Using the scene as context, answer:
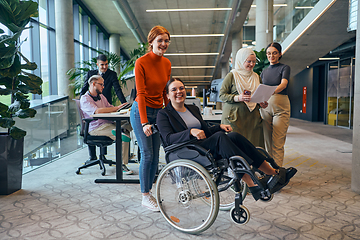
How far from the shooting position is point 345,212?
220cm

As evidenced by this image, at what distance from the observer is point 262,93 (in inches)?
97.5

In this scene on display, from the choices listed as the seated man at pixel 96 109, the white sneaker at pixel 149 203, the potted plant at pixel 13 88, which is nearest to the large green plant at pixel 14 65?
the potted plant at pixel 13 88

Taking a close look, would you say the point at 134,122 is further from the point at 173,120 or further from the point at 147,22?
the point at 147,22

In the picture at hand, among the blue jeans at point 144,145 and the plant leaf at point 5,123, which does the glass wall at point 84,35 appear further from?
the blue jeans at point 144,145

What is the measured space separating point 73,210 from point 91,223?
1.15 ft

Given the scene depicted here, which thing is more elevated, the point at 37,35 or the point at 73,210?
the point at 37,35

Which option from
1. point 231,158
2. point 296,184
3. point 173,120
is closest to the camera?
point 231,158

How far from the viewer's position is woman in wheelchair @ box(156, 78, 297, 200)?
1.73 meters

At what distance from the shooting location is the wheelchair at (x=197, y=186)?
5.50 feet

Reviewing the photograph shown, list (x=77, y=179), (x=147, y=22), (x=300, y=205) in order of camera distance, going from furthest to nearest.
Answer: (x=147, y=22)
(x=77, y=179)
(x=300, y=205)

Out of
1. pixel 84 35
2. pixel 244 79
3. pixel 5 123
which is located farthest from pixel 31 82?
pixel 84 35

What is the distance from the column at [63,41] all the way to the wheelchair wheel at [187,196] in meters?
5.68

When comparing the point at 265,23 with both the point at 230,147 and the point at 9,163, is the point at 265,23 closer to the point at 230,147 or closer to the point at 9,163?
the point at 230,147

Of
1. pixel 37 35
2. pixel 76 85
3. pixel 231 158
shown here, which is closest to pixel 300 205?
pixel 231 158
